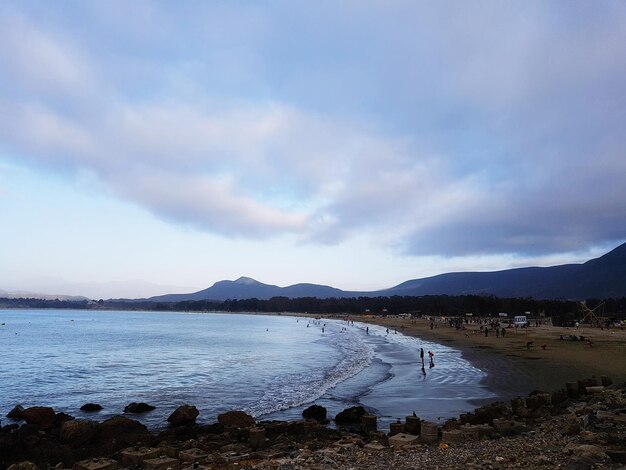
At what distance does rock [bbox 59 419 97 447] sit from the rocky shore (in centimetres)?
4

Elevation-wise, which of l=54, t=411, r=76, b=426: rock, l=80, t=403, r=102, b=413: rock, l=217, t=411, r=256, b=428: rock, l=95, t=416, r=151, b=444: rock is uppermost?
l=217, t=411, r=256, b=428: rock

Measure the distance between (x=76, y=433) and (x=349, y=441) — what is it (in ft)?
33.1

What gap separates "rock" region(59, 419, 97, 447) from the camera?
1568 centimetres

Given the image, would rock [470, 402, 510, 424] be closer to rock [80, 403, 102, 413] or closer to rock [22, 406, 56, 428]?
rock [22, 406, 56, 428]

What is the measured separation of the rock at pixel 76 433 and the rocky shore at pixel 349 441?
0.13 feet

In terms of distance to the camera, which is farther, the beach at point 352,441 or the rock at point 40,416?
the rock at point 40,416

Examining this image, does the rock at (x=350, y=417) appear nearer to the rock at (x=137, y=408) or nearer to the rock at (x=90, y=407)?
the rock at (x=137, y=408)

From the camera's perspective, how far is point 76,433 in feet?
52.3

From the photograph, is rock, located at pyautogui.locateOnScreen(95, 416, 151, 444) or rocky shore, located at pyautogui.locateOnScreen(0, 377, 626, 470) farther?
rock, located at pyautogui.locateOnScreen(95, 416, 151, 444)

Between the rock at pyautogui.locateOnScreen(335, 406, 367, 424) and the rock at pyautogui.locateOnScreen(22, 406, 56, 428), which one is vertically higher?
the rock at pyautogui.locateOnScreen(335, 406, 367, 424)

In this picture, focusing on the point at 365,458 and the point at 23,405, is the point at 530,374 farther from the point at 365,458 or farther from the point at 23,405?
the point at 23,405

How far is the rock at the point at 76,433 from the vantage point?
15.7 m

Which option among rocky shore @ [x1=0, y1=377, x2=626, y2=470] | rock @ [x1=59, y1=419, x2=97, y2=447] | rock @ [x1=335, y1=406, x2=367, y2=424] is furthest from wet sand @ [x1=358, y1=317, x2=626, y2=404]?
rock @ [x1=59, y1=419, x2=97, y2=447]

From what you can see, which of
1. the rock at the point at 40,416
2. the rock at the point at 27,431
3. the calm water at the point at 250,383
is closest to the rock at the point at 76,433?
the rock at the point at 27,431
